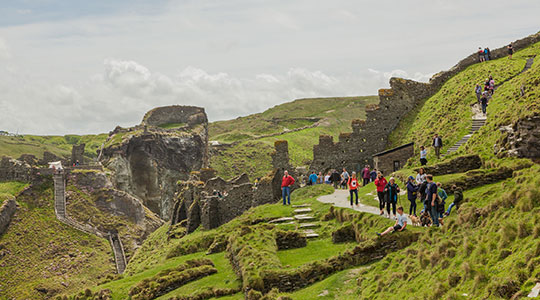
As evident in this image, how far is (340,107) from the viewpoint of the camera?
147875 millimetres

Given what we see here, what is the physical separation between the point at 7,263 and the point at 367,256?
152 ft

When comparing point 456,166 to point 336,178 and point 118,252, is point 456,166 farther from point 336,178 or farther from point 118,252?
point 118,252

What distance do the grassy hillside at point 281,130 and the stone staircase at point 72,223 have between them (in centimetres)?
2744

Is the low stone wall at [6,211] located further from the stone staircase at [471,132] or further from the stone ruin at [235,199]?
the stone staircase at [471,132]

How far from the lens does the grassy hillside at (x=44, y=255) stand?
48500 millimetres

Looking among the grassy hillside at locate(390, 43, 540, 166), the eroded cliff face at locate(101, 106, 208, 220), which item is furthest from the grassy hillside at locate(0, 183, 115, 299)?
the grassy hillside at locate(390, 43, 540, 166)

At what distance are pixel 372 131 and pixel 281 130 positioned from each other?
83509 mm

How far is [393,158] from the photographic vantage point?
3550 cm

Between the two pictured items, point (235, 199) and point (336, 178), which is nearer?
point (235, 199)

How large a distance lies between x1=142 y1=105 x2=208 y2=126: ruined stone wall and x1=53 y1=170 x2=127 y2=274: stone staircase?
41.2 metres

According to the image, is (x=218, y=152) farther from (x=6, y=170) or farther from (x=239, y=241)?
(x=239, y=241)

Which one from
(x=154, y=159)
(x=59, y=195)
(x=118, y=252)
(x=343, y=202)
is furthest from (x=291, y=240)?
(x=154, y=159)

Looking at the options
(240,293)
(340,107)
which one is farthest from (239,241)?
(340,107)

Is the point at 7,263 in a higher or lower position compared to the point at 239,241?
lower
